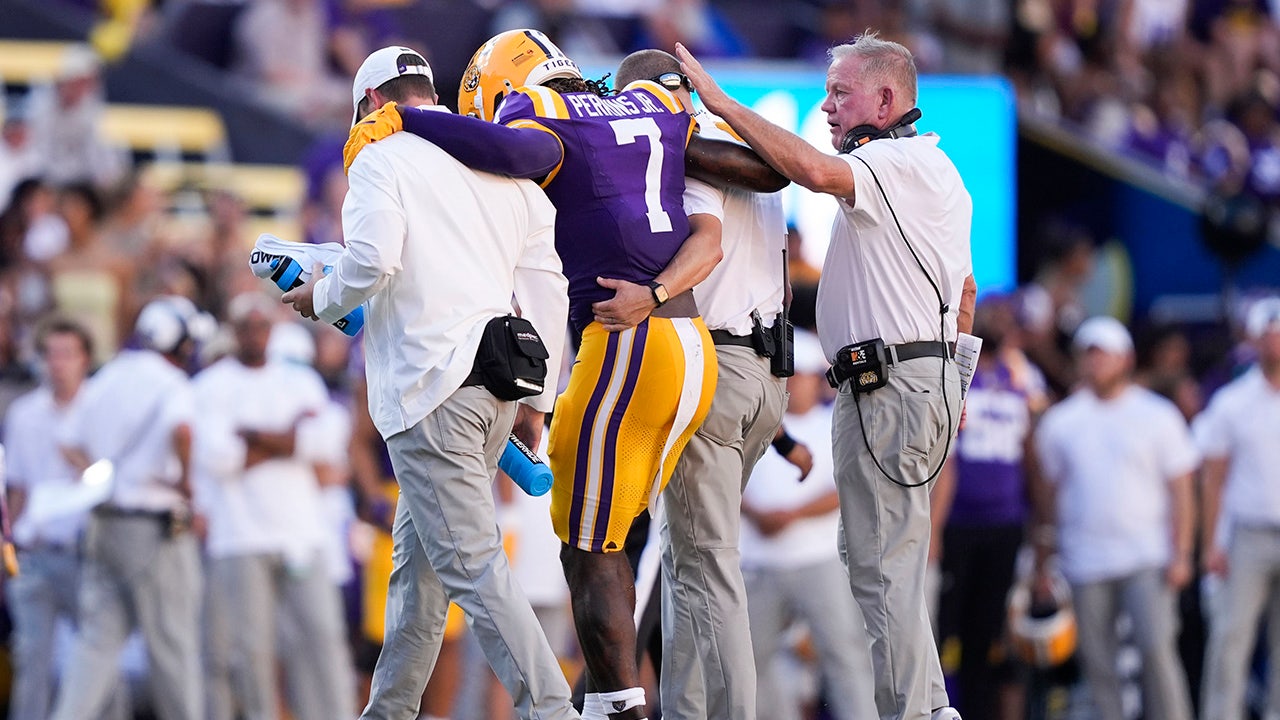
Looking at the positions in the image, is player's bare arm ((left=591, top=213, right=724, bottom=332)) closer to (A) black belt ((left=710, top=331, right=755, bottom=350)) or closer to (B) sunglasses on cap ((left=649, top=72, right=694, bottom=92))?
(A) black belt ((left=710, top=331, right=755, bottom=350))

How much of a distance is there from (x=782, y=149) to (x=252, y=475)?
5.41 m

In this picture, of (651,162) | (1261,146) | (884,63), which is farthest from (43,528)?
(1261,146)

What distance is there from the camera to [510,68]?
6.60m

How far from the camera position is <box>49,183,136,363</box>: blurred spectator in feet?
42.4

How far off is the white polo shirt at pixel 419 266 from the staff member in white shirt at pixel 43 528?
506cm

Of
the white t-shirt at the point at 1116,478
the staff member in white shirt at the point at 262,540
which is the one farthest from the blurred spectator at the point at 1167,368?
the staff member in white shirt at the point at 262,540

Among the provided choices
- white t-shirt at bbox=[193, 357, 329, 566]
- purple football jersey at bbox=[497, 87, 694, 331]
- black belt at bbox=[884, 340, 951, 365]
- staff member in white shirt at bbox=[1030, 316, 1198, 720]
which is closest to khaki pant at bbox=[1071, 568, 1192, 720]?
staff member in white shirt at bbox=[1030, 316, 1198, 720]

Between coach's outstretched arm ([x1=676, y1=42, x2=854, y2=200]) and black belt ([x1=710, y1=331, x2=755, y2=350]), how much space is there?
669 mm

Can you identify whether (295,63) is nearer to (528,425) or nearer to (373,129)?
(528,425)

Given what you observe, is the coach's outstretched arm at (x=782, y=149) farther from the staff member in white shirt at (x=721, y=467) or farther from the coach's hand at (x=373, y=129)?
the coach's hand at (x=373, y=129)

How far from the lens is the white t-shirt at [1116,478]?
11367 mm

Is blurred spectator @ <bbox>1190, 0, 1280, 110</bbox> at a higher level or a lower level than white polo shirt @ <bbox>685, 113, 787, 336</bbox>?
higher

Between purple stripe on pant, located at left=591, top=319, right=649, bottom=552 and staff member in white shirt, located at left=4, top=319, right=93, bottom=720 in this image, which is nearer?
purple stripe on pant, located at left=591, top=319, right=649, bottom=552

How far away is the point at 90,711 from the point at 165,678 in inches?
17.8
